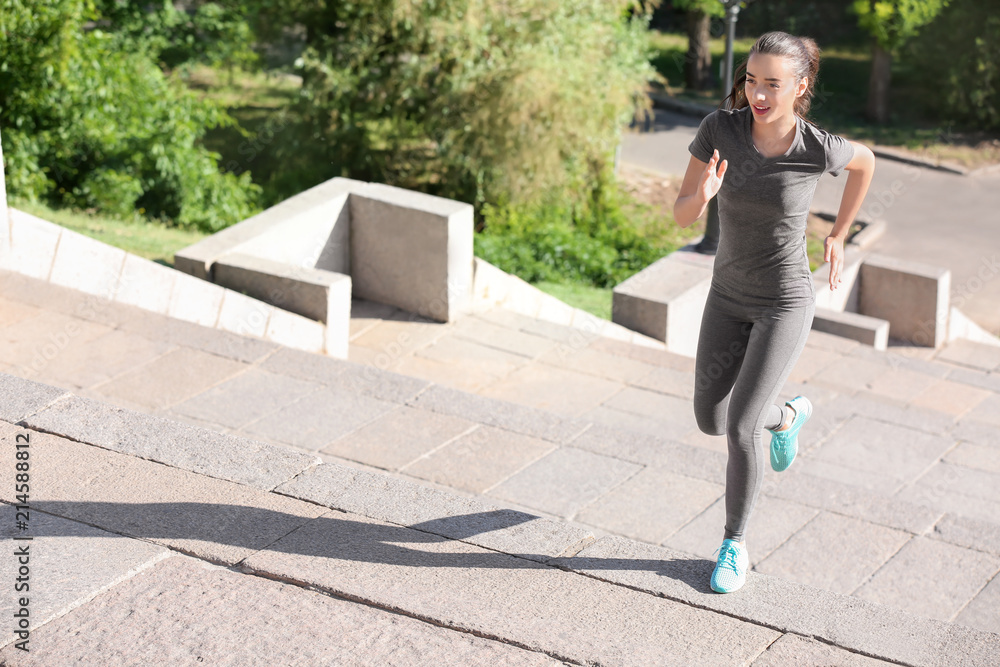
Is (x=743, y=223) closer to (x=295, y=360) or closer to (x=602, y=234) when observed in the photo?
(x=295, y=360)

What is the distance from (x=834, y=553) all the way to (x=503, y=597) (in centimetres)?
179

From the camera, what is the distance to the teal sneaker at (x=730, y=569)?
3334 millimetres

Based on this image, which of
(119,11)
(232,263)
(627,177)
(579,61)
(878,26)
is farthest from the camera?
(878,26)

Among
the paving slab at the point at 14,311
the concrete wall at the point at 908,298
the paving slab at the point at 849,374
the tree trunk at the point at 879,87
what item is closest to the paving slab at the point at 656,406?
the paving slab at the point at 849,374

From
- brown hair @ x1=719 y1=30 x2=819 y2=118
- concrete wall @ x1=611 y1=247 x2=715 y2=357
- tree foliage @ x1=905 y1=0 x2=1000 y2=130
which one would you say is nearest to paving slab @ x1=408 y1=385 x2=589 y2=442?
brown hair @ x1=719 y1=30 x2=819 y2=118

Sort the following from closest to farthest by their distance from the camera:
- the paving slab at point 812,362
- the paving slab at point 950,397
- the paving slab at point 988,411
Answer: the paving slab at point 988,411 → the paving slab at point 950,397 → the paving slab at point 812,362

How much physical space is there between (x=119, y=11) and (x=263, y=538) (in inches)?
565

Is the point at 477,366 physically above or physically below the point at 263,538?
below

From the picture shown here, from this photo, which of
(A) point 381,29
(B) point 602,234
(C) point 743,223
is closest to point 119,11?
(A) point 381,29

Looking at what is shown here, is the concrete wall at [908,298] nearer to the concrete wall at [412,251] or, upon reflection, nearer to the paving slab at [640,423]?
the concrete wall at [412,251]

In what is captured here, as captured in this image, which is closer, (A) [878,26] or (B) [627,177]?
(B) [627,177]

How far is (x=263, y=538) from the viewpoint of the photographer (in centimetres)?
352

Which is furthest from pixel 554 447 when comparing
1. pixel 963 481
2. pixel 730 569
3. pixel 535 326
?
pixel 535 326

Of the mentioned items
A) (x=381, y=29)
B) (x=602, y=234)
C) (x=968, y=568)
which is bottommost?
(x=602, y=234)
